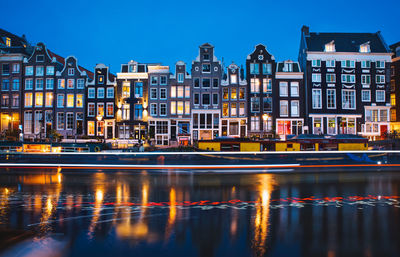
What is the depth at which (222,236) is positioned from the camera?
24.8 ft

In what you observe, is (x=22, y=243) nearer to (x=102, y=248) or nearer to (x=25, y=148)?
(x=102, y=248)

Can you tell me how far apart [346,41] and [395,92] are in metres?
12.9

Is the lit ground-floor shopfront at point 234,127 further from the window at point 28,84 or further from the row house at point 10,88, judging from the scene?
Answer: the row house at point 10,88

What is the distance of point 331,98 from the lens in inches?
1919

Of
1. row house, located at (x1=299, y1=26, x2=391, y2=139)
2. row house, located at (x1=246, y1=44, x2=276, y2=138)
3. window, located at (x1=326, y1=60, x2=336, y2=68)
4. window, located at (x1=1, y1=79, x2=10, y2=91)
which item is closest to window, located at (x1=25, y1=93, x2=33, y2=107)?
window, located at (x1=1, y1=79, x2=10, y2=91)

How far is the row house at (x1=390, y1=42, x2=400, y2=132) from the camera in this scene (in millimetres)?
50531

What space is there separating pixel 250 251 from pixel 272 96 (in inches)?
1725

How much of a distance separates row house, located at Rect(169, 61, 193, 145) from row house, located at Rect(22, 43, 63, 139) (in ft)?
69.7

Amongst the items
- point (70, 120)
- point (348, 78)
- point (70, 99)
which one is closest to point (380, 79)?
point (348, 78)

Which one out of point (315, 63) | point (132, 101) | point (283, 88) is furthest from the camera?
point (132, 101)

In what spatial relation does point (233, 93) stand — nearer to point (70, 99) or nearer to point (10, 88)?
point (70, 99)

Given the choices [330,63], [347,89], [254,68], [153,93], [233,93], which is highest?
[330,63]

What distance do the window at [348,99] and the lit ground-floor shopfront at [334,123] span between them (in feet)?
5.60

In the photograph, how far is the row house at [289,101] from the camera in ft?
158
